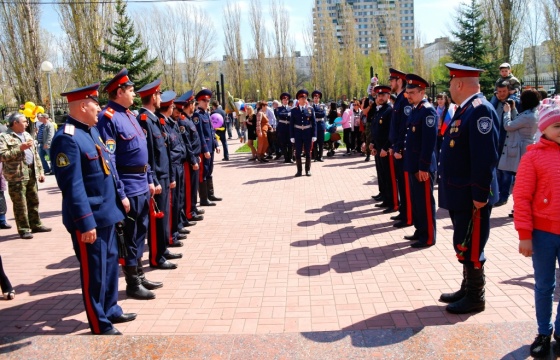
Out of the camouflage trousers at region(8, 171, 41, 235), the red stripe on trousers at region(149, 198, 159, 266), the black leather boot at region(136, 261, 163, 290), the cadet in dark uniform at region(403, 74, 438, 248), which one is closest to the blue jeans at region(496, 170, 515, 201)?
the cadet in dark uniform at region(403, 74, 438, 248)

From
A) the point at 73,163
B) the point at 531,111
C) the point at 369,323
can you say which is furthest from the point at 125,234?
the point at 531,111

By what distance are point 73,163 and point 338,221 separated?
4982 millimetres

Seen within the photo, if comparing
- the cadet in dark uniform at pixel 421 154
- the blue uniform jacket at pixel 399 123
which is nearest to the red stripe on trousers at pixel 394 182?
the blue uniform jacket at pixel 399 123

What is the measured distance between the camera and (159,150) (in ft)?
19.0

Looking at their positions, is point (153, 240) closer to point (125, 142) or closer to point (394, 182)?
point (125, 142)

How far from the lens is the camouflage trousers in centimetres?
783

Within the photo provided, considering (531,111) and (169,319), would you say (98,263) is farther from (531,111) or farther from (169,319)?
(531,111)

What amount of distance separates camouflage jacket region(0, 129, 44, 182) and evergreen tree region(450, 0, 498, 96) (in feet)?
76.1

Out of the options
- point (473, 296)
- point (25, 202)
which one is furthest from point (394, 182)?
point (25, 202)

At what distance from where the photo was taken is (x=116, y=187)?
423 cm

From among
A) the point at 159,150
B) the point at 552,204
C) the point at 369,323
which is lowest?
the point at 369,323

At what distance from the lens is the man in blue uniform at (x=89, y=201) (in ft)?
12.2

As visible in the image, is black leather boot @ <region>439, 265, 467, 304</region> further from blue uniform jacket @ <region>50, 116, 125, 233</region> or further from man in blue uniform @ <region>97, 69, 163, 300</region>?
blue uniform jacket @ <region>50, 116, 125, 233</region>

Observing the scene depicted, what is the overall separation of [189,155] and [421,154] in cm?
387
